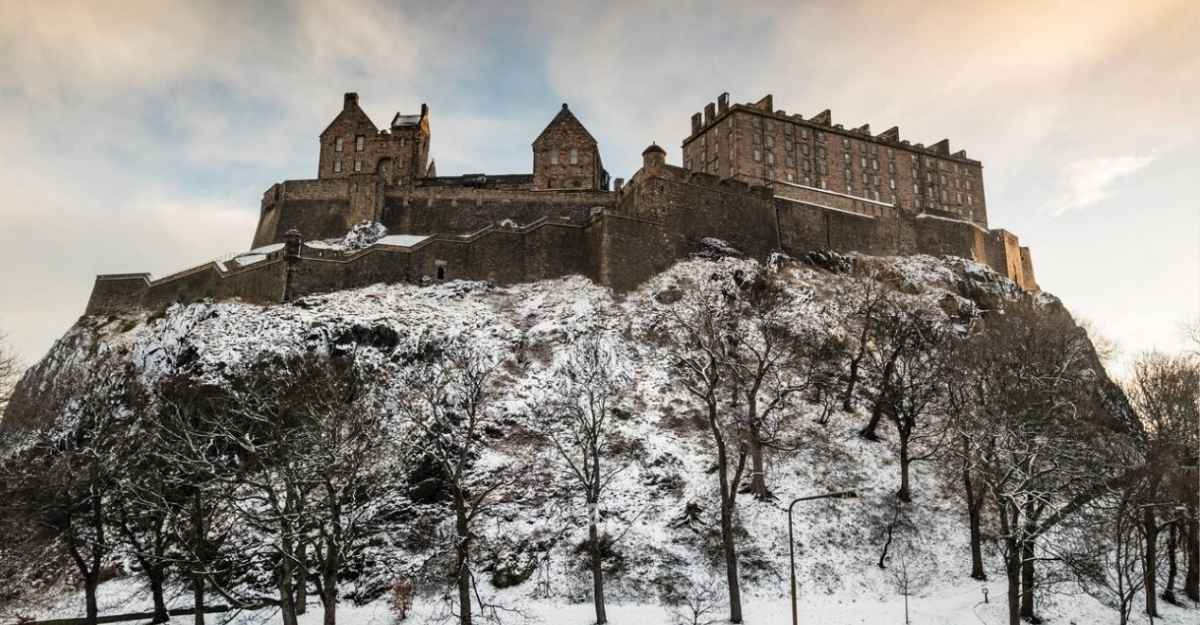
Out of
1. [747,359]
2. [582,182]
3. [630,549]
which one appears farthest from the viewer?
[582,182]

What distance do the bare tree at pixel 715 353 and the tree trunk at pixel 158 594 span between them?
1929 centimetres

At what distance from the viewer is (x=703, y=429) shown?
117 feet

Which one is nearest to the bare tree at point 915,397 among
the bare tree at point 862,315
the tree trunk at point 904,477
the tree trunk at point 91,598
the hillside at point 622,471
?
the tree trunk at point 904,477

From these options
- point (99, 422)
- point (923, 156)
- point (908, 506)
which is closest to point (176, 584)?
point (99, 422)

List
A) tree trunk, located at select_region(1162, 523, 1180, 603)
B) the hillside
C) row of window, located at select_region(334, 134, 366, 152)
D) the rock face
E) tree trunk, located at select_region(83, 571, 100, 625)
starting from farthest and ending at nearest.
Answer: row of window, located at select_region(334, 134, 366, 152), the rock face, tree trunk, located at select_region(1162, 523, 1180, 603), the hillside, tree trunk, located at select_region(83, 571, 100, 625)

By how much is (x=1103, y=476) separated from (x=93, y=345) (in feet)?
159

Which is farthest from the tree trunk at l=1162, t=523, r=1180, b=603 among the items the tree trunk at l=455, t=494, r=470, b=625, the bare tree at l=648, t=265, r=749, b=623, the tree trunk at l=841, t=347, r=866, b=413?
the tree trunk at l=455, t=494, r=470, b=625

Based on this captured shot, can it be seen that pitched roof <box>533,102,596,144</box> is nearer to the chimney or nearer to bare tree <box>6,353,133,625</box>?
the chimney

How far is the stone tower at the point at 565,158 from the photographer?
58.3m

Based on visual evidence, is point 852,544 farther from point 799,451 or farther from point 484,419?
point 484,419

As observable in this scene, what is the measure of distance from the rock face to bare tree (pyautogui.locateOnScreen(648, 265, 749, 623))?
68 centimetres

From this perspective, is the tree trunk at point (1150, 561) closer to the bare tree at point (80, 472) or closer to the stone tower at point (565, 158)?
the bare tree at point (80, 472)

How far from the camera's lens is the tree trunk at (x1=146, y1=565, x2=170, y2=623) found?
26797mm

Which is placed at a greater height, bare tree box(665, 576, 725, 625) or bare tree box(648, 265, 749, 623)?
bare tree box(648, 265, 749, 623)
